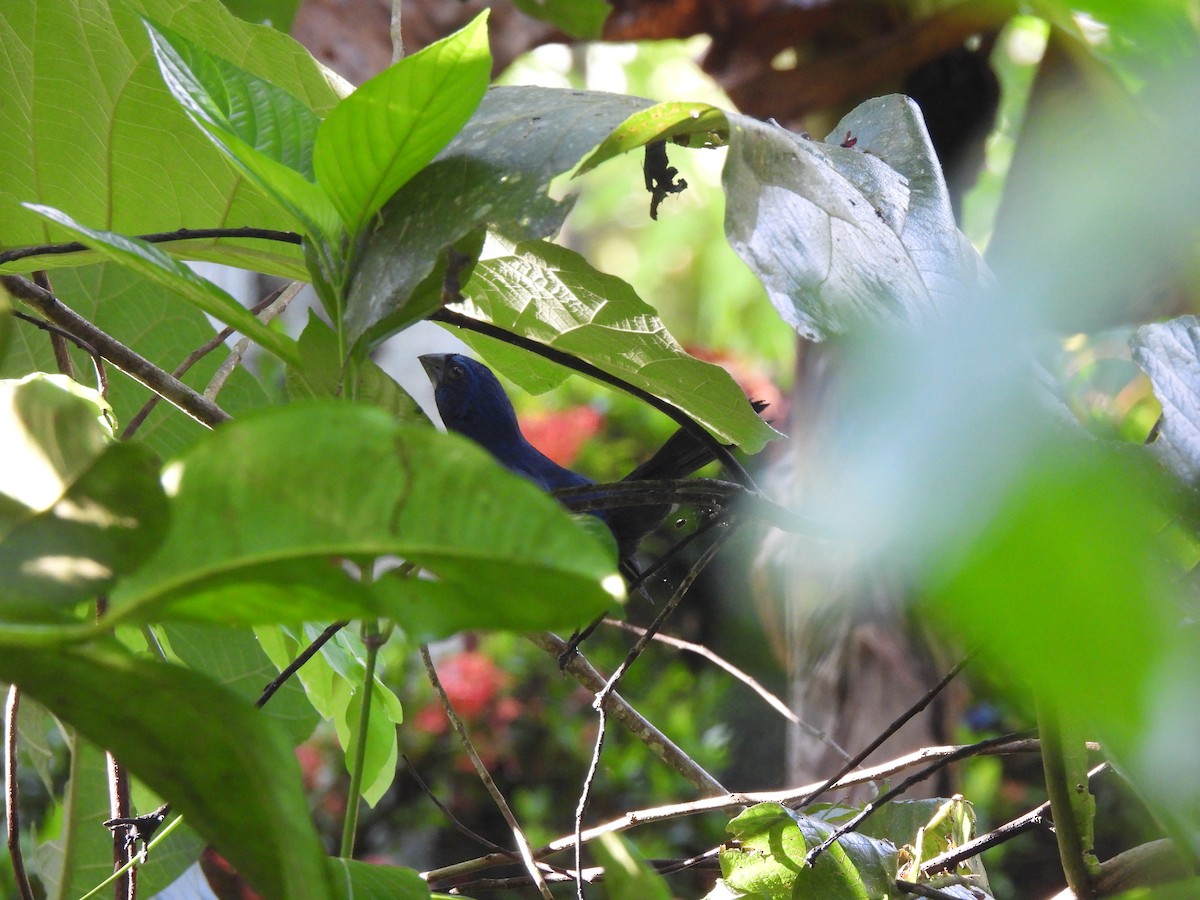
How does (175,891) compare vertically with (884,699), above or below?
above

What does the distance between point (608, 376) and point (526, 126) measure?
13cm

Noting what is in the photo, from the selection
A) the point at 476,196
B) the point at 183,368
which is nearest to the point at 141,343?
the point at 183,368

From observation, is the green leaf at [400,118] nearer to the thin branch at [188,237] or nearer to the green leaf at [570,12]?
the thin branch at [188,237]

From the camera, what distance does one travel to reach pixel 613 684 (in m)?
0.54

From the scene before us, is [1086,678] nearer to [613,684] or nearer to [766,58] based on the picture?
[613,684]

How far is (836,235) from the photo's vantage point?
0.39 meters

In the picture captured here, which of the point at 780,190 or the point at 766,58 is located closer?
the point at 780,190

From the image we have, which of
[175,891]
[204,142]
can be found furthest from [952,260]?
[175,891]

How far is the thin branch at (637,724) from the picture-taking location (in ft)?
2.23

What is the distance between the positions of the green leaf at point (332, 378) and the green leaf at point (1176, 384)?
33 centimetres

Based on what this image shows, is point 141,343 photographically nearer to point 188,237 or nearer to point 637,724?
point 188,237

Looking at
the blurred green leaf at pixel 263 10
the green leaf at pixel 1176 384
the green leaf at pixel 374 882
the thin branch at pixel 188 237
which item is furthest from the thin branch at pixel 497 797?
the blurred green leaf at pixel 263 10

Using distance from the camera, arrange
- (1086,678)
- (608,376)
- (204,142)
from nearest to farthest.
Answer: (1086,678)
(608,376)
(204,142)

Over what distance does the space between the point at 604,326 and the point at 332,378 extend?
0.14m
